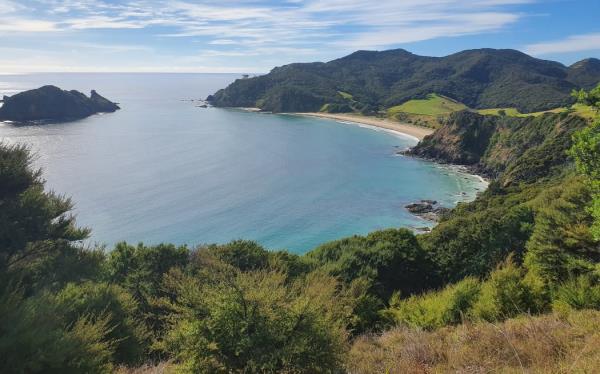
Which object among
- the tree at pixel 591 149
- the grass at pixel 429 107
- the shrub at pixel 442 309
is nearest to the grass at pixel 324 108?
the grass at pixel 429 107

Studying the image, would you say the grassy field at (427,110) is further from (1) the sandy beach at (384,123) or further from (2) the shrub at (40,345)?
(2) the shrub at (40,345)

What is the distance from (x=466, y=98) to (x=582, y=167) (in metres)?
193

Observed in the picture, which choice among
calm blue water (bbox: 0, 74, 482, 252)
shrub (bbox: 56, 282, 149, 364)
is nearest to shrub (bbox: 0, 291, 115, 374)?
shrub (bbox: 56, 282, 149, 364)

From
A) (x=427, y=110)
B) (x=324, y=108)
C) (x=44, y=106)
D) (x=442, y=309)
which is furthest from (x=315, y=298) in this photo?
(x=324, y=108)

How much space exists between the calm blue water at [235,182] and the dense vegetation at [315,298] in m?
7.44

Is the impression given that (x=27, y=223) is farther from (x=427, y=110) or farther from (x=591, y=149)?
(x=427, y=110)

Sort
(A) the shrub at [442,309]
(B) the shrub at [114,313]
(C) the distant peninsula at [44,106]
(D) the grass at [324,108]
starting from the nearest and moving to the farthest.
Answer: (B) the shrub at [114,313] → (A) the shrub at [442,309] → (C) the distant peninsula at [44,106] → (D) the grass at [324,108]

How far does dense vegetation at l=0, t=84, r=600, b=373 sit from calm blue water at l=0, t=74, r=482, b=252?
293 inches

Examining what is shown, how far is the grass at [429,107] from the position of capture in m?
149

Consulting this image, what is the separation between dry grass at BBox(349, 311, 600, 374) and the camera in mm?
8812

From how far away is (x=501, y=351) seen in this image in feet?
32.3

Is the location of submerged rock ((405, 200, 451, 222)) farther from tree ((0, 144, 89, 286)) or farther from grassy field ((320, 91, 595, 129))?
grassy field ((320, 91, 595, 129))

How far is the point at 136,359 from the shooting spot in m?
15.2

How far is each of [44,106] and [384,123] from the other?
107 meters
